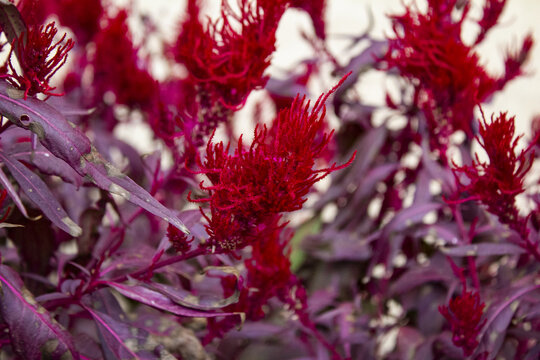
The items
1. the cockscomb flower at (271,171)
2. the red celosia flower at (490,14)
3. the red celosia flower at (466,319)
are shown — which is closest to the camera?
the cockscomb flower at (271,171)

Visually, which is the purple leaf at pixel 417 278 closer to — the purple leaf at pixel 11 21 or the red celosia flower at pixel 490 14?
the red celosia flower at pixel 490 14

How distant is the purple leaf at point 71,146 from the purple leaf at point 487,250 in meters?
0.33

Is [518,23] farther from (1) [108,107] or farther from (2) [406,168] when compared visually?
(1) [108,107]

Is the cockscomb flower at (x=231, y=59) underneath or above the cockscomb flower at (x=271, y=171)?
above

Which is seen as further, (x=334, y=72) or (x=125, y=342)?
(x=334, y=72)

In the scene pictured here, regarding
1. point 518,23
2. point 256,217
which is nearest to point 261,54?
point 256,217

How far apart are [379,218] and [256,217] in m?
0.45

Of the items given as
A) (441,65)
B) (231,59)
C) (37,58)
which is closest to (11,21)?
(37,58)

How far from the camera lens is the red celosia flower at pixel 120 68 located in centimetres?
81

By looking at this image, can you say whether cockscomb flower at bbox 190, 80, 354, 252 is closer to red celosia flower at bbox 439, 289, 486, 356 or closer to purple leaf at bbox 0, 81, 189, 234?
purple leaf at bbox 0, 81, 189, 234

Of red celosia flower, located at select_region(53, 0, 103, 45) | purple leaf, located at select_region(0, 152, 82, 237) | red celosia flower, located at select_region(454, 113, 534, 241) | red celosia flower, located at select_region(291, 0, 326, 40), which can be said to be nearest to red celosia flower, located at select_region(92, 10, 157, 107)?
red celosia flower, located at select_region(53, 0, 103, 45)

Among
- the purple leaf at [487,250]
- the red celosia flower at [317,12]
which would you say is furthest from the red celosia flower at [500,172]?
the red celosia flower at [317,12]

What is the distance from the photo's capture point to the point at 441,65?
0.57m

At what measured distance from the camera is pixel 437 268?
0.69 meters
